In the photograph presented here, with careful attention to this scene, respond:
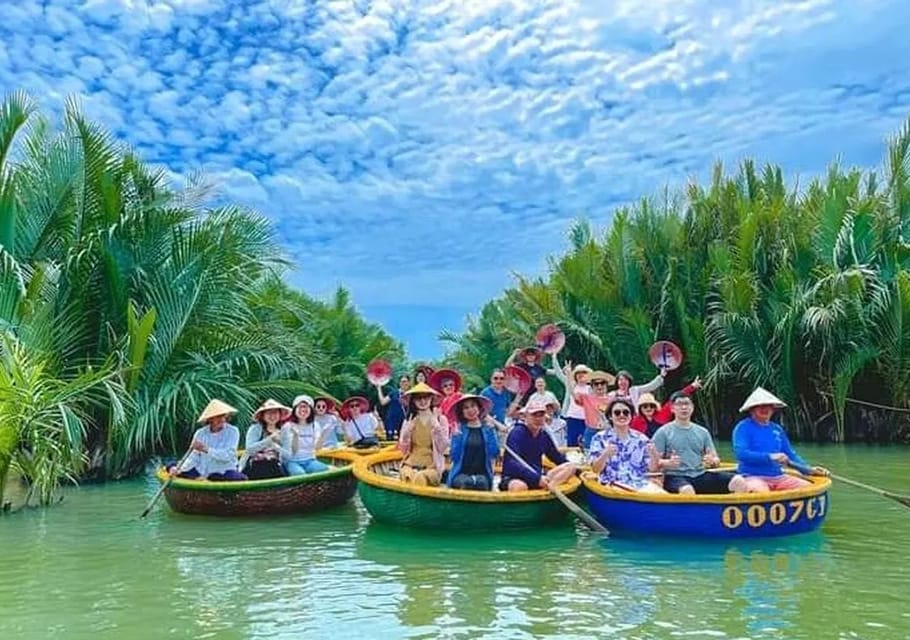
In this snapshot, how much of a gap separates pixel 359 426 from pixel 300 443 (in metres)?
3.94

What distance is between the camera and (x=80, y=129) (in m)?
15.1

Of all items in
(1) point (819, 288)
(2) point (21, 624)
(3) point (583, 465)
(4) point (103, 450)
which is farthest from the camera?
(1) point (819, 288)

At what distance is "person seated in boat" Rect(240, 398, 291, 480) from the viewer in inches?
456

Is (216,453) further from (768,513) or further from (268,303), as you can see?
(268,303)

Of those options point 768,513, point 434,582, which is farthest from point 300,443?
point 768,513

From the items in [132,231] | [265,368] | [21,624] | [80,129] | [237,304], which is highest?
[80,129]

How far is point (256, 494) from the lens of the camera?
1098cm

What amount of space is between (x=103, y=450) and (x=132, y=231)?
11.6 feet

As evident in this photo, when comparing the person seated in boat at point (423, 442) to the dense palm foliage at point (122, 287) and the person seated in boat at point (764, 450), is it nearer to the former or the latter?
the person seated in boat at point (764, 450)

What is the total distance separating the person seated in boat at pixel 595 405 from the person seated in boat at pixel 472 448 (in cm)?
315

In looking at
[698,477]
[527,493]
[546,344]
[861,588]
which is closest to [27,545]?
[527,493]

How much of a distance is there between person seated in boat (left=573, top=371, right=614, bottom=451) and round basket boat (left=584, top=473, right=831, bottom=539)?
3.42 metres

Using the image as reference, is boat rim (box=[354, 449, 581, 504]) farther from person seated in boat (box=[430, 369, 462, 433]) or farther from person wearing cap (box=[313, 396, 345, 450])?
person wearing cap (box=[313, 396, 345, 450])

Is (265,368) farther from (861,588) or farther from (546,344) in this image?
(861,588)
